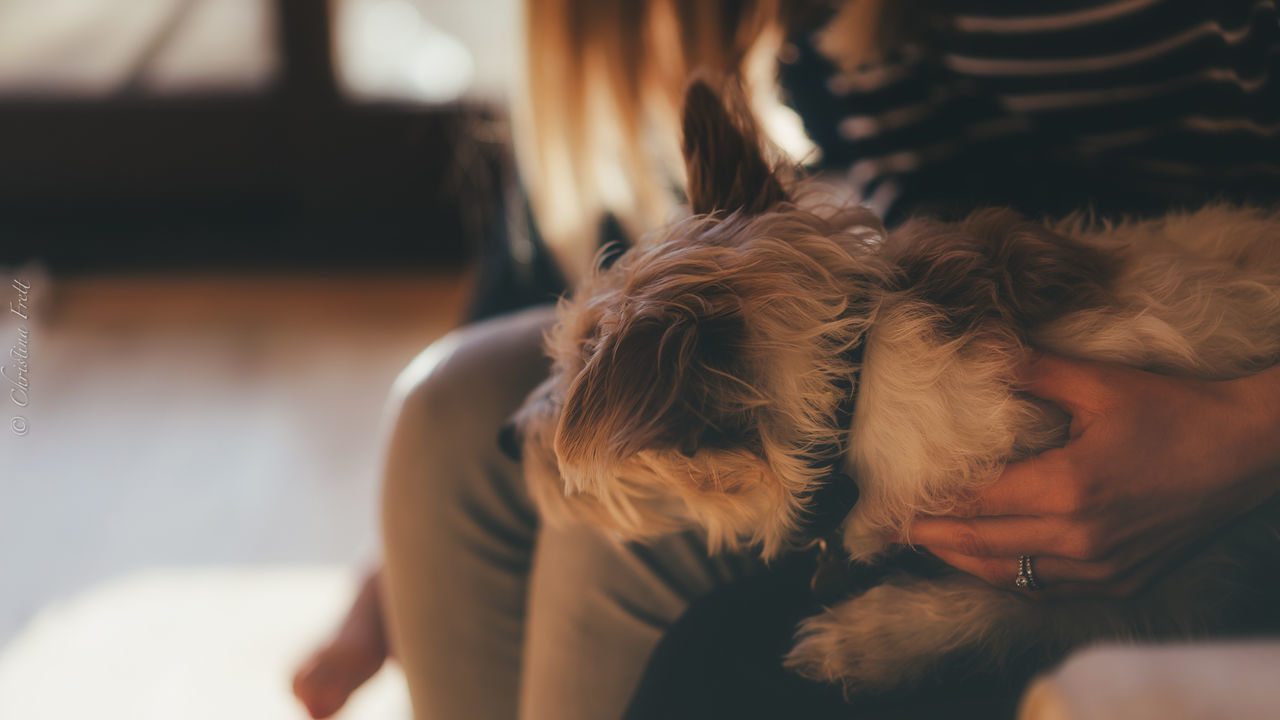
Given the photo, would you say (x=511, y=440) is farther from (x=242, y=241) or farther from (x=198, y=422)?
(x=242, y=241)

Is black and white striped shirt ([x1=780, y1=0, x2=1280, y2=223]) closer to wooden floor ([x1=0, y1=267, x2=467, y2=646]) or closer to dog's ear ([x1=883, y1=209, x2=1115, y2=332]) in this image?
dog's ear ([x1=883, y1=209, x2=1115, y2=332])

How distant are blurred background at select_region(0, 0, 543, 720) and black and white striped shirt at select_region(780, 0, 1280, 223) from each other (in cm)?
94

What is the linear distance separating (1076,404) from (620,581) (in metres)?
0.33

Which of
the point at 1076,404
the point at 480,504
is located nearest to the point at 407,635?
the point at 480,504

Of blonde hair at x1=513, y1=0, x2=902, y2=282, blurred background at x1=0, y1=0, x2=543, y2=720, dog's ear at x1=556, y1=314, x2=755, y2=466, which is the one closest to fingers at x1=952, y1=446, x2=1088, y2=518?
dog's ear at x1=556, y1=314, x2=755, y2=466

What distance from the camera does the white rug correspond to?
102 centimetres

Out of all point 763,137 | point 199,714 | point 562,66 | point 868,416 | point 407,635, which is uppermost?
point 562,66

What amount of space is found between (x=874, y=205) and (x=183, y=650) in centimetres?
116

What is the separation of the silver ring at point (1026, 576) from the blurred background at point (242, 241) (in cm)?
129

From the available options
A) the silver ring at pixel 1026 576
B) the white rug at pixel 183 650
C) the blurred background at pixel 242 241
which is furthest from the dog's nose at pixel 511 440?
the blurred background at pixel 242 241

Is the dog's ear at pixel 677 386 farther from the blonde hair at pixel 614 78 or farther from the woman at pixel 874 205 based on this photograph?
the blonde hair at pixel 614 78

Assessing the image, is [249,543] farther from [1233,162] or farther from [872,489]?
[1233,162]

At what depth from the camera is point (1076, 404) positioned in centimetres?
43

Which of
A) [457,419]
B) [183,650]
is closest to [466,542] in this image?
[457,419]
